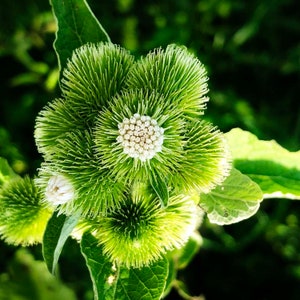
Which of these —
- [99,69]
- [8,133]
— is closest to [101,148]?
[99,69]

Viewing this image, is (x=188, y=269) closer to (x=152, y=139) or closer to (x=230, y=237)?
(x=230, y=237)

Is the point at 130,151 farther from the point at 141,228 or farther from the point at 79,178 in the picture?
the point at 141,228

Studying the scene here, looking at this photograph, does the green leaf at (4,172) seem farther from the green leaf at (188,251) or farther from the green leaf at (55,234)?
the green leaf at (188,251)

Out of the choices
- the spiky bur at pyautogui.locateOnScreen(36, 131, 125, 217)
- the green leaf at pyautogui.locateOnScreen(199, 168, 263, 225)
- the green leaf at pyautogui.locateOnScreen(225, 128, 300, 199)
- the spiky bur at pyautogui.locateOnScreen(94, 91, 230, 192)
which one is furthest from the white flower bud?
the green leaf at pyautogui.locateOnScreen(225, 128, 300, 199)

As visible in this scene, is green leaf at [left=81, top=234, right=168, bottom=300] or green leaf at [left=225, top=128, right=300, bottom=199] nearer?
green leaf at [left=81, top=234, right=168, bottom=300]

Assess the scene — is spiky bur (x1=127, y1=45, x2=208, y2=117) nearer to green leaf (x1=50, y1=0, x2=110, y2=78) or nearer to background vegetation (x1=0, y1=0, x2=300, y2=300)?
green leaf (x1=50, y1=0, x2=110, y2=78)

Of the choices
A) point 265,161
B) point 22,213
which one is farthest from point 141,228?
point 265,161
